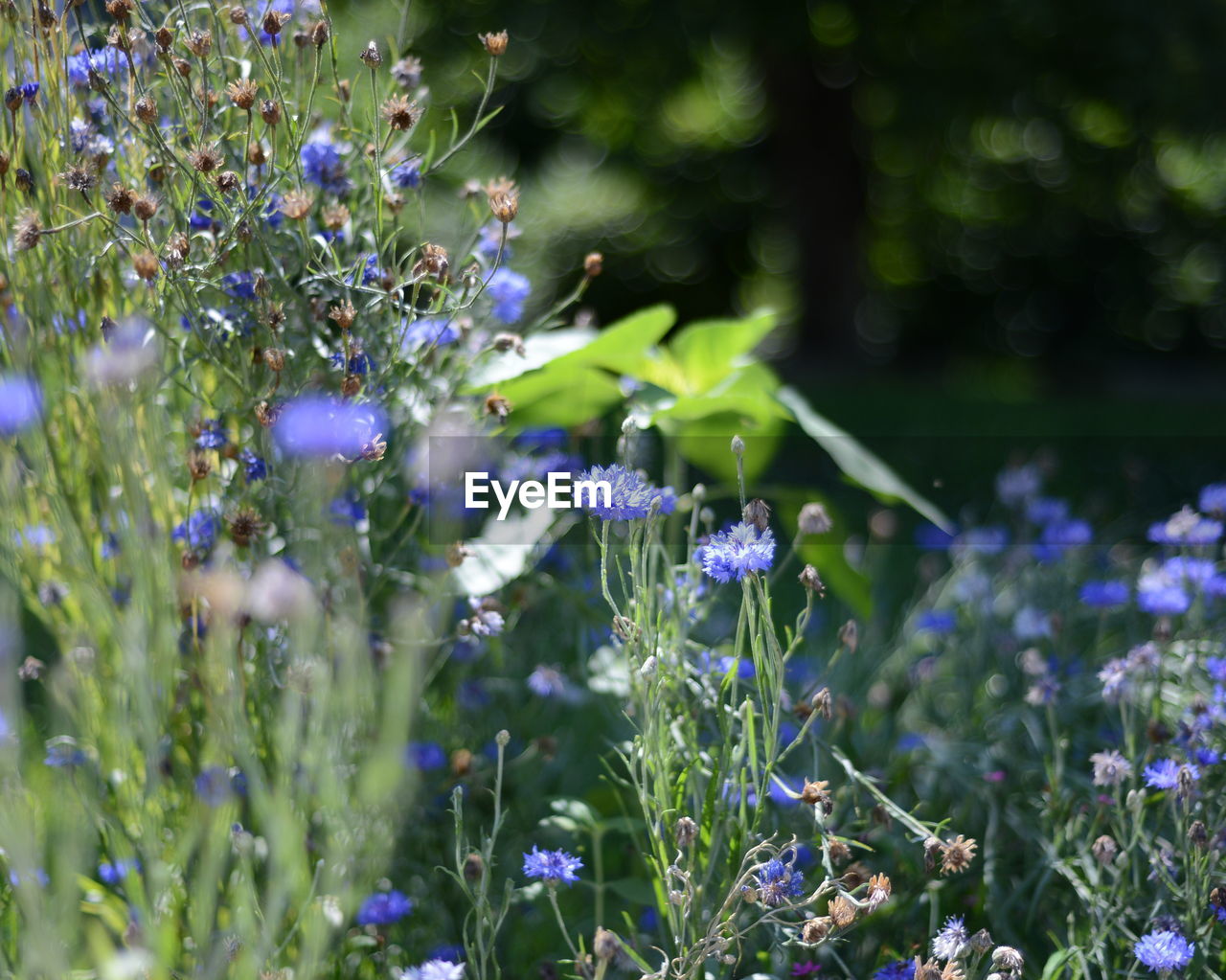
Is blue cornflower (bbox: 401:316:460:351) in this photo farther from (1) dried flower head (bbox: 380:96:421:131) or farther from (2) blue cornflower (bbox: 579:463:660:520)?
(2) blue cornflower (bbox: 579:463:660:520)

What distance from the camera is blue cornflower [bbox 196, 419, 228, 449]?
1359 millimetres

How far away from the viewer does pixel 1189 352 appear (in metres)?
12.5

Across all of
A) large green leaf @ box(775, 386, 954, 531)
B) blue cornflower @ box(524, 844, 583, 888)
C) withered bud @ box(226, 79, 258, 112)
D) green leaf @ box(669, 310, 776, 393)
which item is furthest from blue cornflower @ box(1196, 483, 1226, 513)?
withered bud @ box(226, 79, 258, 112)

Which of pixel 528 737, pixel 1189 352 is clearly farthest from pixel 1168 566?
pixel 1189 352

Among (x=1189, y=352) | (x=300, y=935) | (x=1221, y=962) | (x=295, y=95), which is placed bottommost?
(x=1221, y=962)

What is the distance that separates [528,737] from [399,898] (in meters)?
0.53

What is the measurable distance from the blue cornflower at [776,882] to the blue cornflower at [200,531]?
2.62ft

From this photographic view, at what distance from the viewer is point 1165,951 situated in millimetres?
1133

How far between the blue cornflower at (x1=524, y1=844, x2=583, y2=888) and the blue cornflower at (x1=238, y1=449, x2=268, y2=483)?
1.86 ft

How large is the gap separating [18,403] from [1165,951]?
1395mm

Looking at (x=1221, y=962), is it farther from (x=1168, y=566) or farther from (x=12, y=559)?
(x=12, y=559)

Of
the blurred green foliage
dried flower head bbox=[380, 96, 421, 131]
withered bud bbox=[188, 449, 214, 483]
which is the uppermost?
the blurred green foliage

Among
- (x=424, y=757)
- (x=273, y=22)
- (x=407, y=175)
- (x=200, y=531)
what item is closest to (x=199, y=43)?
(x=273, y=22)

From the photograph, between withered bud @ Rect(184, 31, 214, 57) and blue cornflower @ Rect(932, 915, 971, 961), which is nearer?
blue cornflower @ Rect(932, 915, 971, 961)
